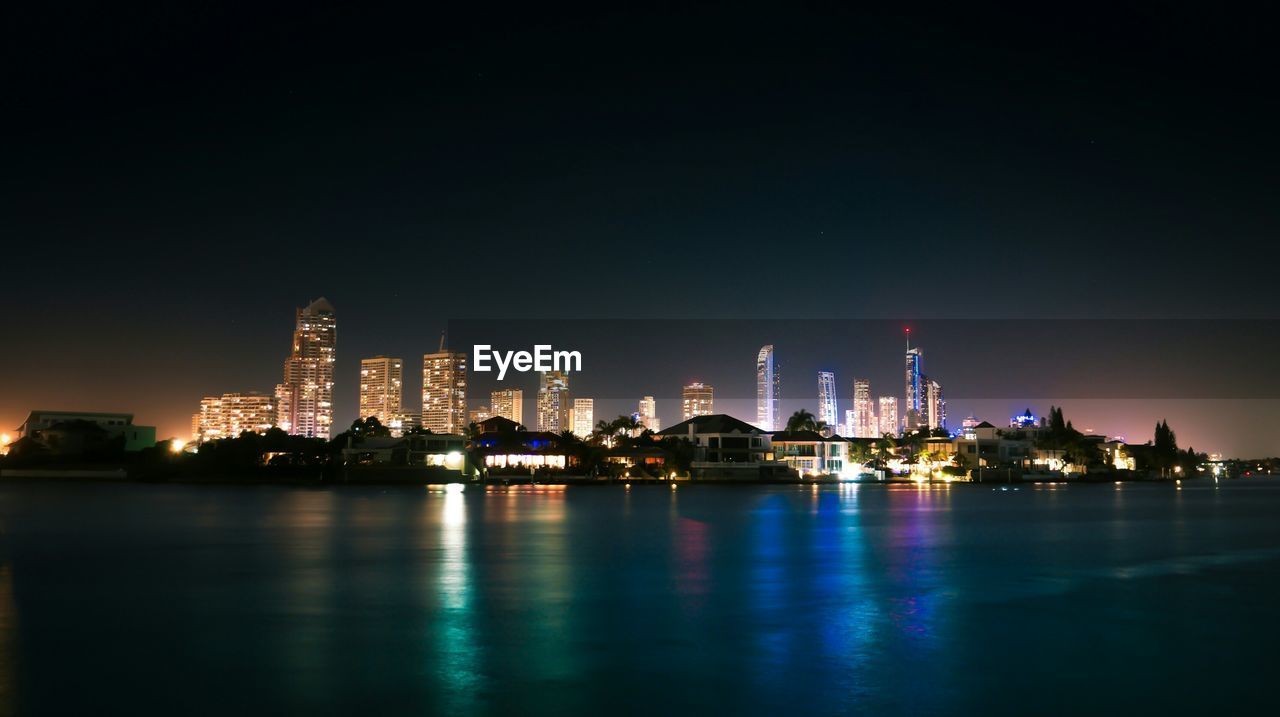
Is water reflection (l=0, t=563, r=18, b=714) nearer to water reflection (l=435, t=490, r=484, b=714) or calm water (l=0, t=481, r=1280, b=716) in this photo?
calm water (l=0, t=481, r=1280, b=716)

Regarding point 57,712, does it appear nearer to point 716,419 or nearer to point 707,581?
point 707,581

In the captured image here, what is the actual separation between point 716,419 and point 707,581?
10008cm

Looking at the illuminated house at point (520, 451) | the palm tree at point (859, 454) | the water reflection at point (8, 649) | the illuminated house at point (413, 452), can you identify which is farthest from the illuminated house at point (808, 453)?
the water reflection at point (8, 649)

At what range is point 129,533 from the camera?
36.1 m

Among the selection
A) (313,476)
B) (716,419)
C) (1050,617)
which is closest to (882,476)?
(716,419)

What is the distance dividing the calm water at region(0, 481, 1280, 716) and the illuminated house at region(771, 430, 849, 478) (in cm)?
8738

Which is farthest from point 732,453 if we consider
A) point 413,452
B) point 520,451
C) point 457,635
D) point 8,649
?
point 8,649

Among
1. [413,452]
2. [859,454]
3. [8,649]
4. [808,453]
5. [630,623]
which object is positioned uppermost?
[413,452]

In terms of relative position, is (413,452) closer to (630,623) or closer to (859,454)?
(859,454)

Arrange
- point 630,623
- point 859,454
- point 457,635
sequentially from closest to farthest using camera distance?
point 457,635
point 630,623
point 859,454

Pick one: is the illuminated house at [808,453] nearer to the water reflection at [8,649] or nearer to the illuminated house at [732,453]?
the illuminated house at [732,453]

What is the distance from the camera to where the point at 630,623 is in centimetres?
1675

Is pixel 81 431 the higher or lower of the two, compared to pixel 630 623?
higher

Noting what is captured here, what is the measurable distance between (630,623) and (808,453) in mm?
A: 111543
